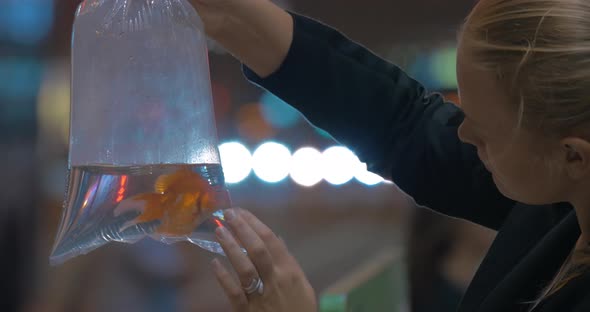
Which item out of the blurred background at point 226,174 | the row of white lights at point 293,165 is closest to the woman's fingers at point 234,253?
the blurred background at point 226,174

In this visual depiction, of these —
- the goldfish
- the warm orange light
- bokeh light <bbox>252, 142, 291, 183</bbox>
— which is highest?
the warm orange light

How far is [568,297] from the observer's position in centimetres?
71

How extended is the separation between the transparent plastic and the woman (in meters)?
0.06

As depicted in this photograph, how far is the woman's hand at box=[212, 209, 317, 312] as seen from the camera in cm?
76

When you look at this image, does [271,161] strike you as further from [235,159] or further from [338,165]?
[338,165]

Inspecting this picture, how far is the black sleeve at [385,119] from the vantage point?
92 cm

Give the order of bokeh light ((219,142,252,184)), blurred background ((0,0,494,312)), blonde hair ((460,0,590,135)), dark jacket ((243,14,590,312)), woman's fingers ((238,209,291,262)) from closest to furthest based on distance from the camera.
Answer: blonde hair ((460,0,590,135))
woman's fingers ((238,209,291,262))
dark jacket ((243,14,590,312))
blurred background ((0,0,494,312))
bokeh light ((219,142,252,184))

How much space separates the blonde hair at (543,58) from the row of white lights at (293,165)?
229 cm

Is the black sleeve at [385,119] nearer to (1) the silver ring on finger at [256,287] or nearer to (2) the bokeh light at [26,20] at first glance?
(1) the silver ring on finger at [256,287]

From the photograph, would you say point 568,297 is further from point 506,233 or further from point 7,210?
point 7,210

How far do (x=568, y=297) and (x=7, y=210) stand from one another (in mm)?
Result: 2463

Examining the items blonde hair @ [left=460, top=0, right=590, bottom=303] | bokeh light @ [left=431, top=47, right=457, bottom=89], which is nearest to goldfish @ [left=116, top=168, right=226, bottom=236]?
A: blonde hair @ [left=460, top=0, right=590, bottom=303]

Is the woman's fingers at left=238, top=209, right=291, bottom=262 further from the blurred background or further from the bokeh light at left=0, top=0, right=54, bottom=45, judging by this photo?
the bokeh light at left=0, top=0, right=54, bottom=45

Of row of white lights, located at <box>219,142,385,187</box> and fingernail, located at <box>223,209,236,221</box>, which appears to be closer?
fingernail, located at <box>223,209,236,221</box>
